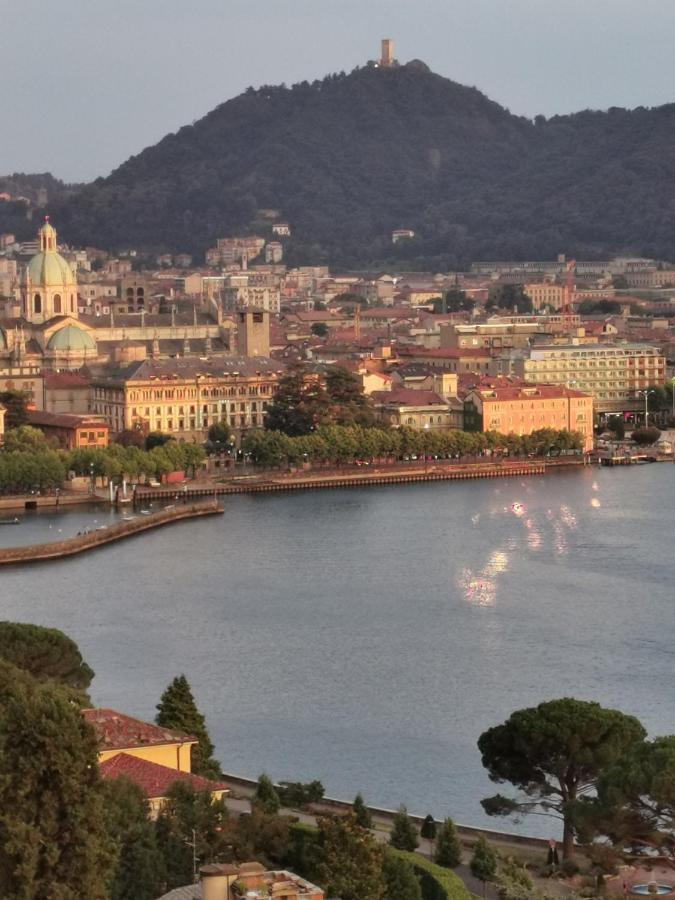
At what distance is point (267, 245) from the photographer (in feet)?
239

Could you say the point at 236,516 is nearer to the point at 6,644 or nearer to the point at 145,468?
the point at 145,468

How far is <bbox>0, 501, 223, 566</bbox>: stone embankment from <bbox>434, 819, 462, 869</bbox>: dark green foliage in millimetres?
9700

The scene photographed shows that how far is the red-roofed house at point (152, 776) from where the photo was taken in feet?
27.3

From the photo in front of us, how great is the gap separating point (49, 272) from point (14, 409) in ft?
23.5

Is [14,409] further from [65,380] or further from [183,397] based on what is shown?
[65,380]

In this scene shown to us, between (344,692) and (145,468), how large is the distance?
1106 centimetres

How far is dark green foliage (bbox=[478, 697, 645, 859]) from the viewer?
912 centimetres

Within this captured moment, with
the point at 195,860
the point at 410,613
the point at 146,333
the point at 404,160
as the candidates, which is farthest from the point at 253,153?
the point at 195,860

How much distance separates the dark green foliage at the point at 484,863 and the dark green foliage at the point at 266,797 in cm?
69

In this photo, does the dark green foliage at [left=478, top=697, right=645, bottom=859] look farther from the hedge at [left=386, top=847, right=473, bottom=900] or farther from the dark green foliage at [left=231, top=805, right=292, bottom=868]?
the dark green foliage at [left=231, top=805, right=292, bottom=868]

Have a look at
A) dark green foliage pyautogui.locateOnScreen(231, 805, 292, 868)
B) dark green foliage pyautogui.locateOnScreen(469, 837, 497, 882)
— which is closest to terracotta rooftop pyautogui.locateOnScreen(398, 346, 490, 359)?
dark green foliage pyautogui.locateOnScreen(469, 837, 497, 882)

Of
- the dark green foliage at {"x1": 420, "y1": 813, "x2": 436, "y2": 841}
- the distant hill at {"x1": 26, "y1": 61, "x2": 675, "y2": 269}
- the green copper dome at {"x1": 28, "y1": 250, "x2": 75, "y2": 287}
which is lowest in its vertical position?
the dark green foliage at {"x1": 420, "y1": 813, "x2": 436, "y2": 841}

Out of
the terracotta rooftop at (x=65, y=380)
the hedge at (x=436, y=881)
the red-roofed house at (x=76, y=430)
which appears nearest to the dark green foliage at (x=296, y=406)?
the red-roofed house at (x=76, y=430)

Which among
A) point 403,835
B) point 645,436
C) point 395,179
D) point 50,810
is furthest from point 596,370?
point 395,179
